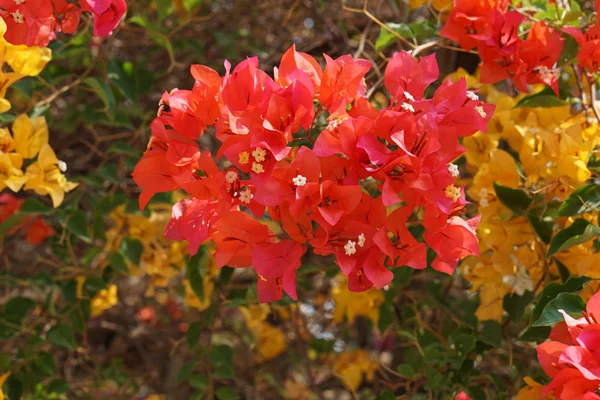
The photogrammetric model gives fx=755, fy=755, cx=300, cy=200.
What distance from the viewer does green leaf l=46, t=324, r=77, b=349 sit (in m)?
1.50

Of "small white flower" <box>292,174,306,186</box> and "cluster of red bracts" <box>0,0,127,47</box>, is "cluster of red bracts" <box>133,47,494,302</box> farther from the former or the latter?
"cluster of red bracts" <box>0,0,127,47</box>

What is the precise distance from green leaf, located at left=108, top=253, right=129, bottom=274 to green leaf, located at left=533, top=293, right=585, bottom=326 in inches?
34.4

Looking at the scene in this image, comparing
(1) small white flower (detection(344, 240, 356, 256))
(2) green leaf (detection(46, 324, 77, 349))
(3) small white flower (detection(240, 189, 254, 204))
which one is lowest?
(2) green leaf (detection(46, 324, 77, 349))

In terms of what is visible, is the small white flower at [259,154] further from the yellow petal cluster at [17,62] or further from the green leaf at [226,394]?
the green leaf at [226,394]

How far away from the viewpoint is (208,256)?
1.56m

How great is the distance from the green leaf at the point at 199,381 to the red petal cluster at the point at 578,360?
2.91 ft

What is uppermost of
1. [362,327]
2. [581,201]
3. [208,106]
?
[208,106]

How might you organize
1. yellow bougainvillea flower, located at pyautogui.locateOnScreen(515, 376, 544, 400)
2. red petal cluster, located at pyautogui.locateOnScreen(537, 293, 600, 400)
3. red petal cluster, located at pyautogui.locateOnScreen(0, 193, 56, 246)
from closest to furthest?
red petal cluster, located at pyautogui.locateOnScreen(537, 293, 600, 400)
yellow bougainvillea flower, located at pyautogui.locateOnScreen(515, 376, 544, 400)
red petal cluster, located at pyautogui.locateOnScreen(0, 193, 56, 246)

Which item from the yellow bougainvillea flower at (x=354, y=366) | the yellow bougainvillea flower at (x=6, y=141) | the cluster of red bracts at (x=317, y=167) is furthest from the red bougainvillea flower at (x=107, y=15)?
the yellow bougainvillea flower at (x=354, y=366)

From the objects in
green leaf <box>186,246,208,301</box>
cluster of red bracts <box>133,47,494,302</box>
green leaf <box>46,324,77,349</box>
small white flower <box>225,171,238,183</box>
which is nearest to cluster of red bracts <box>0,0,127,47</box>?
cluster of red bracts <box>133,47,494,302</box>

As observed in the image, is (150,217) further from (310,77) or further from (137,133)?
(310,77)

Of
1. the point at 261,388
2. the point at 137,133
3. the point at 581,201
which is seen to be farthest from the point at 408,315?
the point at 261,388

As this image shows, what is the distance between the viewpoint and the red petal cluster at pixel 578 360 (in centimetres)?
83

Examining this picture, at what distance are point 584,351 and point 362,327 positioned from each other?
1850 mm
